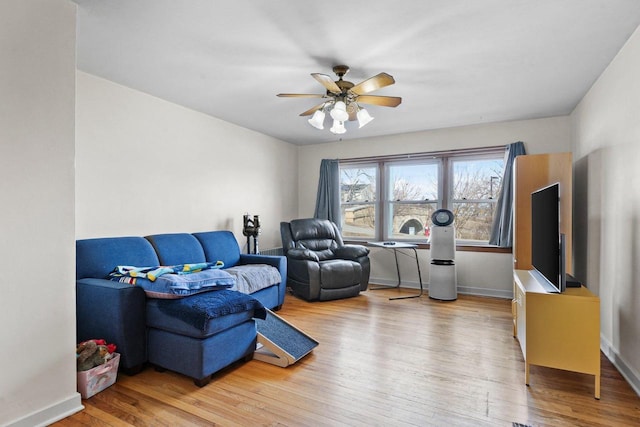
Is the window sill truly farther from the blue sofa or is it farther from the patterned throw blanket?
the patterned throw blanket

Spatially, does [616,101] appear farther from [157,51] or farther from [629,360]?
[157,51]

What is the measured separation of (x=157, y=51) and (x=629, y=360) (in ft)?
13.2

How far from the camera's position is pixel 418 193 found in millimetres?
5137

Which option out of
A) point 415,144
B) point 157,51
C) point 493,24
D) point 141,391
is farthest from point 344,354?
point 415,144

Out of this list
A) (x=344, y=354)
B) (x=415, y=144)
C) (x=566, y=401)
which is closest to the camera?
(x=566, y=401)

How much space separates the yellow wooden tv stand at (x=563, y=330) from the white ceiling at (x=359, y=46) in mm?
1736

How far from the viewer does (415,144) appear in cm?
503

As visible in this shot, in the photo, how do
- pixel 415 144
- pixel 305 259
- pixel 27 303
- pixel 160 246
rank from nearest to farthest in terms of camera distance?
pixel 27 303
pixel 160 246
pixel 305 259
pixel 415 144

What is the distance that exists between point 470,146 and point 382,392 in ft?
12.1

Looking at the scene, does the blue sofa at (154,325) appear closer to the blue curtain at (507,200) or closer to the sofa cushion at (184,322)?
the sofa cushion at (184,322)

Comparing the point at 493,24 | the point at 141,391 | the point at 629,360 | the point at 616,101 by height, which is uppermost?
the point at 493,24

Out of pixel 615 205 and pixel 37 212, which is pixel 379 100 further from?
pixel 37 212

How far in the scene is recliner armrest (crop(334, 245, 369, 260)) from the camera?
185 inches

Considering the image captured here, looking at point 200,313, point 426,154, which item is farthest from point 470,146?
point 200,313
